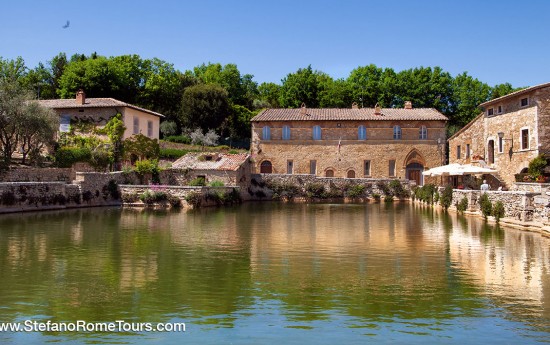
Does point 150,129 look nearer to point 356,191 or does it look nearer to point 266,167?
point 266,167

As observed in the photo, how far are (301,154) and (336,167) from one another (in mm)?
3166

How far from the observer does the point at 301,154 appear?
47.4m

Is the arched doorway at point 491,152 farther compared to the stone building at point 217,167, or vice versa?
the stone building at point 217,167

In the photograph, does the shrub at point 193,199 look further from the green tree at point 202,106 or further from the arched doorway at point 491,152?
the green tree at point 202,106

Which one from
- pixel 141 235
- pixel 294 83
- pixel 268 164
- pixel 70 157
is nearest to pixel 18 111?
pixel 70 157

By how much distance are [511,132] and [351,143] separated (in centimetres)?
1586

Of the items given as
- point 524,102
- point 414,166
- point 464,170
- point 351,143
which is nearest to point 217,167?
point 351,143

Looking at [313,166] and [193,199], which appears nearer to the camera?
[193,199]

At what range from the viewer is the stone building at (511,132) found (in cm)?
3025

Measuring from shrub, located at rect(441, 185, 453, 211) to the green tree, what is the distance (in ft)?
109

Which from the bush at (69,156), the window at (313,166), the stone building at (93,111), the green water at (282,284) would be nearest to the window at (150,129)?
the stone building at (93,111)

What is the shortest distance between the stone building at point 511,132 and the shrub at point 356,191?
7711mm

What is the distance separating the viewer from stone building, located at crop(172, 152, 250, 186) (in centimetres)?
3775

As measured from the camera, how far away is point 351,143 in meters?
46.9
